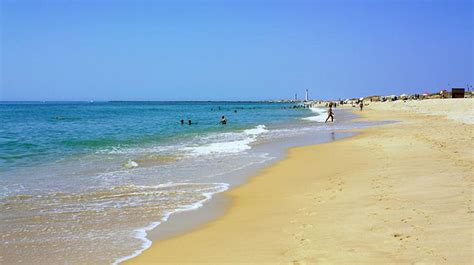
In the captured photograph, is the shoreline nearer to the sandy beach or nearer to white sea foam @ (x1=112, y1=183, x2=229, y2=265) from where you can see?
white sea foam @ (x1=112, y1=183, x2=229, y2=265)

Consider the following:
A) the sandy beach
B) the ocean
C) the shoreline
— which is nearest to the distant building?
the ocean

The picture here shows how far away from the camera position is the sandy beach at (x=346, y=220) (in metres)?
5.68

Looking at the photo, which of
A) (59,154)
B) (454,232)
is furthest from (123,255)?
(59,154)

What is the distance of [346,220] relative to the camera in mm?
7199

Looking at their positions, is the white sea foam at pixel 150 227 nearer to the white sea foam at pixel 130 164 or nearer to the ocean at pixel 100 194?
the ocean at pixel 100 194

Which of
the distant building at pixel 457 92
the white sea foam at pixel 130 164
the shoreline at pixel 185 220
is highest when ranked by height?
the distant building at pixel 457 92

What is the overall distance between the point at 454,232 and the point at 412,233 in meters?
0.53

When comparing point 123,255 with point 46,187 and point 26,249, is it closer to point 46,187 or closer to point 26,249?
point 26,249

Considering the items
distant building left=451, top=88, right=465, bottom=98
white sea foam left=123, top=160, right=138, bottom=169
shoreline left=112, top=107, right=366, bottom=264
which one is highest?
distant building left=451, top=88, right=465, bottom=98

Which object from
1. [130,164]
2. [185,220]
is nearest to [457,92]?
[130,164]

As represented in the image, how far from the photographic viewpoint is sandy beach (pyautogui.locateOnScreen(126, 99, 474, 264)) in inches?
223

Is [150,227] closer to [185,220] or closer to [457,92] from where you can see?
[185,220]

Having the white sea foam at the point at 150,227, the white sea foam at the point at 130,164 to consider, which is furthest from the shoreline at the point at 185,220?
the white sea foam at the point at 130,164

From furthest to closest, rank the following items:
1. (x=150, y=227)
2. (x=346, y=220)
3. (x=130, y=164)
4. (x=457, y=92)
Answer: (x=457, y=92)
(x=130, y=164)
(x=150, y=227)
(x=346, y=220)
